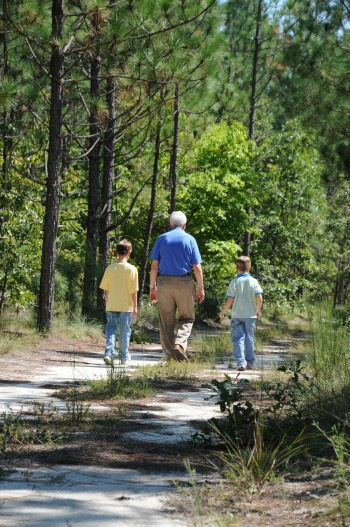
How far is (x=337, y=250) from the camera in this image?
5025 cm

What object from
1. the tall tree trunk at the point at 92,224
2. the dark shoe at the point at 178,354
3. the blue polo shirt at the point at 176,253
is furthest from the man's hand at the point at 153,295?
the tall tree trunk at the point at 92,224

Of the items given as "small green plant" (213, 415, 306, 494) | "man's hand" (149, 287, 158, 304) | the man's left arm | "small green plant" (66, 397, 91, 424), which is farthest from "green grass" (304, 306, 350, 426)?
"man's hand" (149, 287, 158, 304)

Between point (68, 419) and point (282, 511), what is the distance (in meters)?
2.82

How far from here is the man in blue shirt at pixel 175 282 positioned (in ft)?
39.9

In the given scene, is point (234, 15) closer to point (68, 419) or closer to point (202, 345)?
point (202, 345)

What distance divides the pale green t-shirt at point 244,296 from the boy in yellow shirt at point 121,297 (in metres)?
1.23

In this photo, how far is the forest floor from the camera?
4.34 meters

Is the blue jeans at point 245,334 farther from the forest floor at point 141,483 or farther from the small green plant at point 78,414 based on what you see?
the small green plant at point 78,414

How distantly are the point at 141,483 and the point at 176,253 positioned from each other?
7.17 m

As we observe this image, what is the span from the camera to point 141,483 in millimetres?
5121

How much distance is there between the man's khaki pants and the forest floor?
405 centimetres

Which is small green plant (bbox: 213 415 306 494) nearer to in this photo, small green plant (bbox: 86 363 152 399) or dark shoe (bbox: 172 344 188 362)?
small green plant (bbox: 86 363 152 399)

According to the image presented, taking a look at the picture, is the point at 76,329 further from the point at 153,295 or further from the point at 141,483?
the point at 141,483

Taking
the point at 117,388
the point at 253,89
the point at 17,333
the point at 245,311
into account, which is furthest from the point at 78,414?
the point at 253,89
